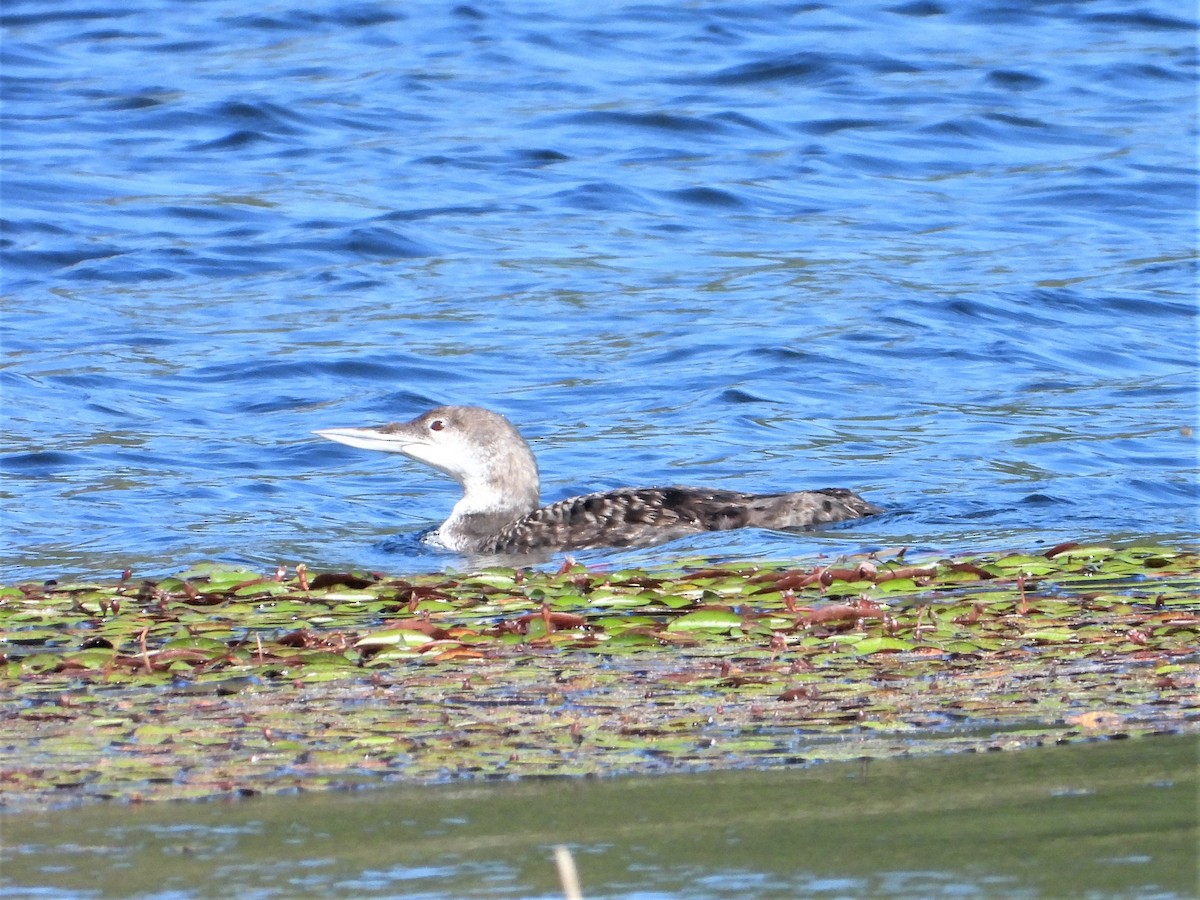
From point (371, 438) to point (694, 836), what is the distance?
5902mm

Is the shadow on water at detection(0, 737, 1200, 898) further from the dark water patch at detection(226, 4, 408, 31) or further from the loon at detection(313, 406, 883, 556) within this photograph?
the dark water patch at detection(226, 4, 408, 31)

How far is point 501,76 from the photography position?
69.4ft

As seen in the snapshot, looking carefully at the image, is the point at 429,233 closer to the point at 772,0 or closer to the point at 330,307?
the point at 330,307

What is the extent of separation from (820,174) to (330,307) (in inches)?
209

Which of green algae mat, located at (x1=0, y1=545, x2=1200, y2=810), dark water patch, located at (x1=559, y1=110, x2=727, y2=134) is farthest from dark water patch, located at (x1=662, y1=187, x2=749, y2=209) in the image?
green algae mat, located at (x1=0, y1=545, x2=1200, y2=810)

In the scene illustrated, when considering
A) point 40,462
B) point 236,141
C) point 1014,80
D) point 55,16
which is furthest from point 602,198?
point 55,16

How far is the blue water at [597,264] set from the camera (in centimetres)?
1032

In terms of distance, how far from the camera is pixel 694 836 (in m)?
3.70

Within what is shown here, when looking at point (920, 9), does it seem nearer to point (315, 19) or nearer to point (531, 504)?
point (315, 19)

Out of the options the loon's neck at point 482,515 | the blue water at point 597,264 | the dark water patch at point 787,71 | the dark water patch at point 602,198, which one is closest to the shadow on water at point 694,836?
the blue water at point 597,264

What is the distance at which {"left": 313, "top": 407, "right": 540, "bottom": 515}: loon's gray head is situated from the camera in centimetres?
953

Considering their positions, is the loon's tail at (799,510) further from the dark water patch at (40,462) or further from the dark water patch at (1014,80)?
the dark water patch at (1014,80)

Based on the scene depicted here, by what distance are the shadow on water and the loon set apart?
4.57 metres

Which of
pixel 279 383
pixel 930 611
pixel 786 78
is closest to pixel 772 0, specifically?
pixel 786 78
